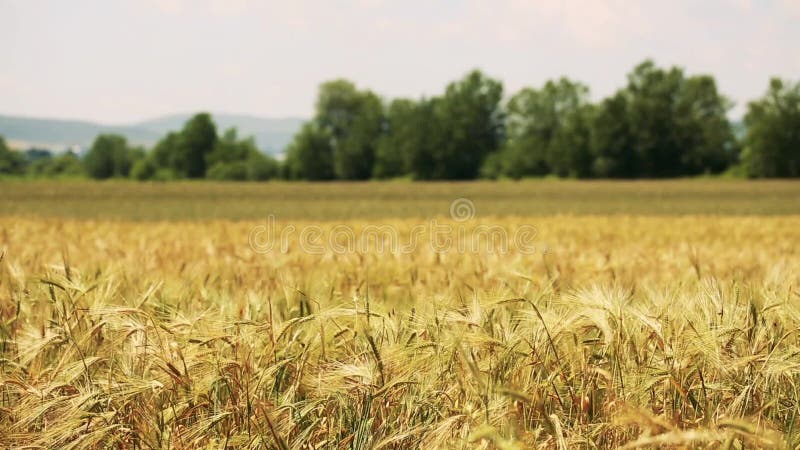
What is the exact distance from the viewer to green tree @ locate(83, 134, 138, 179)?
390 feet

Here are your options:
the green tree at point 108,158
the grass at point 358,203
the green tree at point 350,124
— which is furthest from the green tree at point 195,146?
the grass at point 358,203

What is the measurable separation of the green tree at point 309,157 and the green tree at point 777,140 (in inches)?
1934

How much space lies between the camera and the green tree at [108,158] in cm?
11900

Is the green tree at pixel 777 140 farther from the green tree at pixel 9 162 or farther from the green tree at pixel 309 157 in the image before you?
the green tree at pixel 9 162

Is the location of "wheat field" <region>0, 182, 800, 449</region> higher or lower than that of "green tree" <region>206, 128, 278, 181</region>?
lower

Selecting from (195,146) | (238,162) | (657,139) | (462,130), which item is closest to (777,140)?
(657,139)

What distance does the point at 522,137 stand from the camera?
84.3 metres

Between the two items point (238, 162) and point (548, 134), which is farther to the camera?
point (238, 162)

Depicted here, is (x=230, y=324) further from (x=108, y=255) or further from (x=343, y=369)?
(x=108, y=255)

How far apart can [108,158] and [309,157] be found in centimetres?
5200

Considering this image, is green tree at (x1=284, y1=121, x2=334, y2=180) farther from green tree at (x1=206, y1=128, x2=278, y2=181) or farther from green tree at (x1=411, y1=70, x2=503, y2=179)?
green tree at (x1=411, y1=70, x2=503, y2=179)

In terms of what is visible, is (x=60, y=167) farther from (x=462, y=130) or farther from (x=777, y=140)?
(x=777, y=140)

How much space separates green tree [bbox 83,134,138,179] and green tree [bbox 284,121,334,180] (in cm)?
4598

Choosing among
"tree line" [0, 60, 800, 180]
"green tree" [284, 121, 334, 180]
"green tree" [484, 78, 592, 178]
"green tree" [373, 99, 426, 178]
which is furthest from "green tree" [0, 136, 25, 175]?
"green tree" [484, 78, 592, 178]
